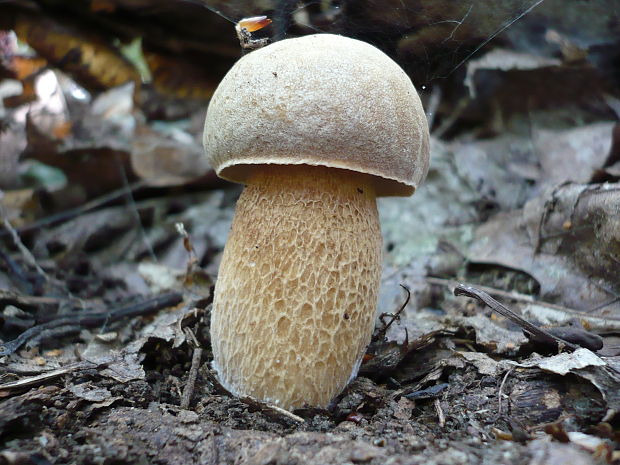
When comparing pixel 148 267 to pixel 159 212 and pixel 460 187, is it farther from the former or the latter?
pixel 460 187

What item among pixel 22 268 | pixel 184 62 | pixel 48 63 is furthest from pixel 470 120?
pixel 48 63

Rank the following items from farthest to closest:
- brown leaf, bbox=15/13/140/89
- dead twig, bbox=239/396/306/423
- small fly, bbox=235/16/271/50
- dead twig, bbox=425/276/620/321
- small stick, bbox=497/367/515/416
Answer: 1. brown leaf, bbox=15/13/140/89
2. dead twig, bbox=425/276/620/321
3. small fly, bbox=235/16/271/50
4. dead twig, bbox=239/396/306/423
5. small stick, bbox=497/367/515/416

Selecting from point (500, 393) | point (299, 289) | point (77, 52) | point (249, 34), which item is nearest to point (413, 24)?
point (249, 34)

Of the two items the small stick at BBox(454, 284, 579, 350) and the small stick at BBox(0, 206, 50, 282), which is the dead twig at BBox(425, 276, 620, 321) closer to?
the small stick at BBox(454, 284, 579, 350)

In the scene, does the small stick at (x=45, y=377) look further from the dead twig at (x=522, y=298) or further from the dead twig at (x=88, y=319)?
the dead twig at (x=522, y=298)

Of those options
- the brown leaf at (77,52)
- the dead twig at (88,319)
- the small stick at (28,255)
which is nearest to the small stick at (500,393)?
the dead twig at (88,319)

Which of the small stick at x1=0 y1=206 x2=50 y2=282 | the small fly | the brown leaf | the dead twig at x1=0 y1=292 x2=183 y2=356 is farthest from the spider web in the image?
the brown leaf
